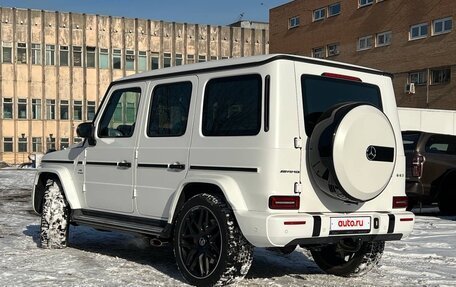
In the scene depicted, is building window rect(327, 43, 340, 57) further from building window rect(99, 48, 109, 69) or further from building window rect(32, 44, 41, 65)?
building window rect(32, 44, 41, 65)

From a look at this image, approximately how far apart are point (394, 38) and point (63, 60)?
29.6 m

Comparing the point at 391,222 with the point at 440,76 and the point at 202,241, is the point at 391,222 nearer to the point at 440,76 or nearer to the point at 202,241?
the point at 202,241

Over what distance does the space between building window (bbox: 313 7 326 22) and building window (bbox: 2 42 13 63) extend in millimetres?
26071

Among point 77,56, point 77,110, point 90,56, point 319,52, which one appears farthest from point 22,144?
point 319,52

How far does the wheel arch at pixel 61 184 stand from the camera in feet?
25.1

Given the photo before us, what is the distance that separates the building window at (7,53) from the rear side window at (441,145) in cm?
4699

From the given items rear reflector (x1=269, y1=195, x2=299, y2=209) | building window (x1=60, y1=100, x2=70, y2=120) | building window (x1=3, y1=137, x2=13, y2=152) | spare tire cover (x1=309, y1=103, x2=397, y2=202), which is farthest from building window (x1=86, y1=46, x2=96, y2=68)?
rear reflector (x1=269, y1=195, x2=299, y2=209)

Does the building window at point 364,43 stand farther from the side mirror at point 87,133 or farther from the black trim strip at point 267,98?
the black trim strip at point 267,98

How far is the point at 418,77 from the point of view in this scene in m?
37.6

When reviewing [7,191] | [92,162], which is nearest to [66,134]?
[7,191]

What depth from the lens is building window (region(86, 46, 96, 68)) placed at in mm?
55250

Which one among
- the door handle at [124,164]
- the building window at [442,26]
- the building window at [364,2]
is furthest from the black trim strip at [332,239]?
the building window at [364,2]

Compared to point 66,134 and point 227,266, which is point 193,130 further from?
point 66,134

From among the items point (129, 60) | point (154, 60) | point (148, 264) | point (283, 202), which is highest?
point (154, 60)
